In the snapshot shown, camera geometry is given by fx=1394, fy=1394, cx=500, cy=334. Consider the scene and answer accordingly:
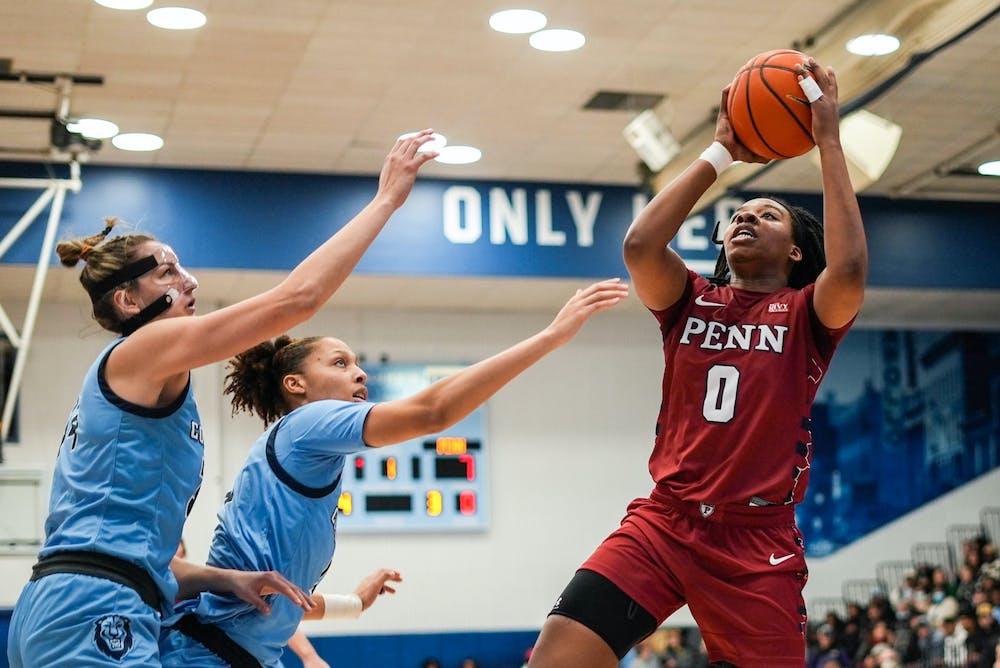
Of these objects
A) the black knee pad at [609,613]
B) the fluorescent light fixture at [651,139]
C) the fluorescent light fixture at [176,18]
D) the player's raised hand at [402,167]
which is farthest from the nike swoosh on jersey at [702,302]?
the fluorescent light fixture at [651,139]

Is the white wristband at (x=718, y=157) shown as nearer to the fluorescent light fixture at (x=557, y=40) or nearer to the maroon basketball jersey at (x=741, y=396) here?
the maroon basketball jersey at (x=741, y=396)

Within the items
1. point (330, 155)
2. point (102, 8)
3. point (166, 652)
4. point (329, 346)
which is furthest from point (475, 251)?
point (166, 652)

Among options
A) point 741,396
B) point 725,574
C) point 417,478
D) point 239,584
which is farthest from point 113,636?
point 417,478

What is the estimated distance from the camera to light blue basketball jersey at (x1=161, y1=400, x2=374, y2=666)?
147 inches

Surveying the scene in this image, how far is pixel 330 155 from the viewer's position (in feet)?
39.3

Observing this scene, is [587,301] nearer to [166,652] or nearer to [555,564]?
[166,652]

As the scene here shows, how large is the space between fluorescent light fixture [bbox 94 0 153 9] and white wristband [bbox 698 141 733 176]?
5.52 meters

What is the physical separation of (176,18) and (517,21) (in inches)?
86.5

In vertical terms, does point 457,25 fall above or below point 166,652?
above

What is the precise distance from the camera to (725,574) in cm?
384

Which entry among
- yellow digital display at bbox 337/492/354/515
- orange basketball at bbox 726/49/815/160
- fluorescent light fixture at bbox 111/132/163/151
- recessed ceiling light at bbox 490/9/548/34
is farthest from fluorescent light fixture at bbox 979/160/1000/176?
orange basketball at bbox 726/49/815/160

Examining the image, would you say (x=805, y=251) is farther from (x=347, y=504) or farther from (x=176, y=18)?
(x=347, y=504)

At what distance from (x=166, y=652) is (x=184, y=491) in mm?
509

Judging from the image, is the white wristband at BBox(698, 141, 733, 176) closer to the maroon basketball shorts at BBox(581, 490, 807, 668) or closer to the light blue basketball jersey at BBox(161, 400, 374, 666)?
the maroon basketball shorts at BBox(581, 490, 807, 668)
